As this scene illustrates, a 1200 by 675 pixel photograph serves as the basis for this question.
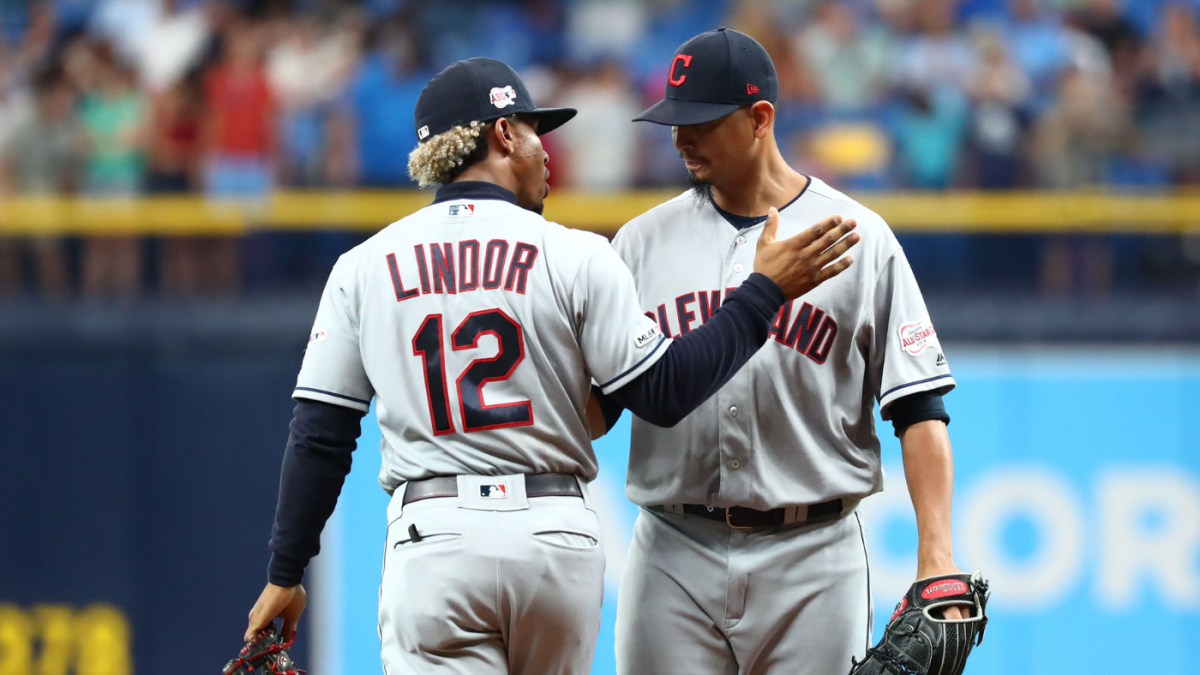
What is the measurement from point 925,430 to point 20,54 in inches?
270

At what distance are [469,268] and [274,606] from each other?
34.3 inches

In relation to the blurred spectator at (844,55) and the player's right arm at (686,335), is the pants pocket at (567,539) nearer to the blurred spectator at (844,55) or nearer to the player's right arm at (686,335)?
the player's right arm at (686,335)

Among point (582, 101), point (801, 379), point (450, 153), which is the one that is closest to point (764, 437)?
point (801, 379)

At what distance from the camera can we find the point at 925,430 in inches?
121

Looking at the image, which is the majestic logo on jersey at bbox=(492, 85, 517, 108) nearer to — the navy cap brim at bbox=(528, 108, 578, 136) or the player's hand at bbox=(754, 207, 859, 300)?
the navy cap brim at bbox=(528, 108, 578, 136)

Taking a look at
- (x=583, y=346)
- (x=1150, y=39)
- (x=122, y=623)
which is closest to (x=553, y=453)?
(x=583, y=346)

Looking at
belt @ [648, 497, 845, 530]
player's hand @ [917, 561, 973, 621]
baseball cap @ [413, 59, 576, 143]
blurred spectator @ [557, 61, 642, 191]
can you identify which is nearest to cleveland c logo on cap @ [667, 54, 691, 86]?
baseball cap @ [413, 59, 576, 143]

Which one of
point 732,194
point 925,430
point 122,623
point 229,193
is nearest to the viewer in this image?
point 925,430

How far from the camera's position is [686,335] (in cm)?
291

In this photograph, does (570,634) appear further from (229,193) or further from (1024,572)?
(229,193)

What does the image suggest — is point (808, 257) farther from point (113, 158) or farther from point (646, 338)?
point (113, 158)

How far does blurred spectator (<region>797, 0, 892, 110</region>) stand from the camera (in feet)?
25.5

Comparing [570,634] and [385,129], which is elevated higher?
[385,129]

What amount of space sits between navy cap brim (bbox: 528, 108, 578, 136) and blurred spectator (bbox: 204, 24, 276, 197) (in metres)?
4.15
